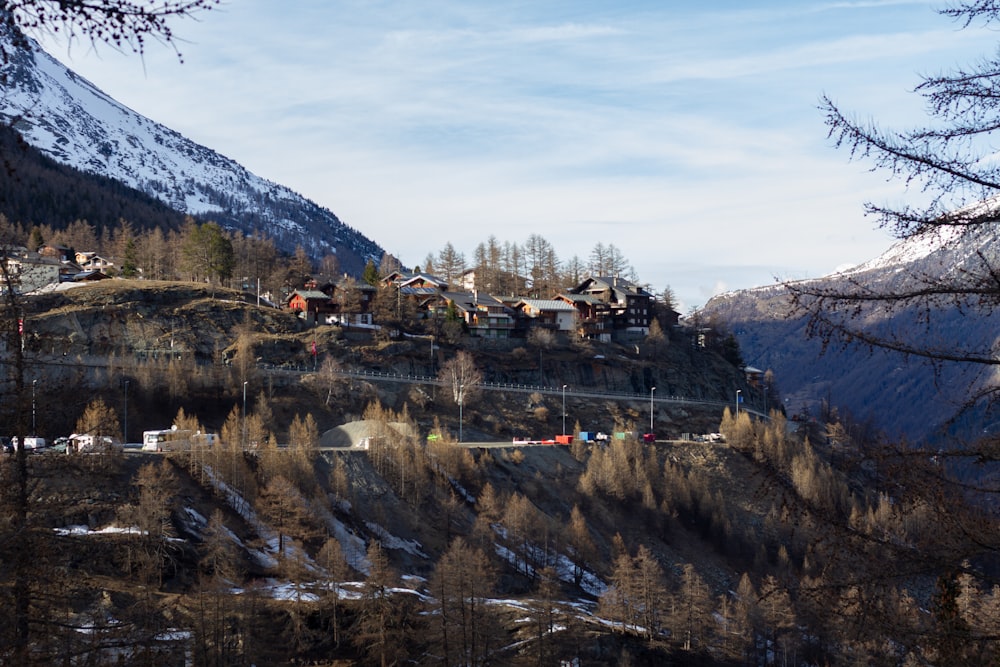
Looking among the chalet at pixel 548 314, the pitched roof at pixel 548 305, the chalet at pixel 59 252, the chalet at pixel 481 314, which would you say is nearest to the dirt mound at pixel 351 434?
the chalet at pixel 481 314

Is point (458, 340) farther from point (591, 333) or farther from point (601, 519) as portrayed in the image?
point (601, 519)

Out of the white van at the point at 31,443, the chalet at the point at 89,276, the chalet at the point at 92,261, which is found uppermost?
the chalet at the point at 92,261

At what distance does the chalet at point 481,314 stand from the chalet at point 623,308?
13.1m

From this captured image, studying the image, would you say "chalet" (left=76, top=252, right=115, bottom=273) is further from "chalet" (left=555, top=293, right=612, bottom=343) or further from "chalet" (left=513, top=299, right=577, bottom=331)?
"chalet" (left=555, top=293, right=612, bottom=343)

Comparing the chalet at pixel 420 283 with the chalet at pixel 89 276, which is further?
the chalet at pixel 420 283

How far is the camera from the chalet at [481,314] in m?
108

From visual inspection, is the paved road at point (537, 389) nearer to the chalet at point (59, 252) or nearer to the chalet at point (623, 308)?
the chalet at point (623, 308)

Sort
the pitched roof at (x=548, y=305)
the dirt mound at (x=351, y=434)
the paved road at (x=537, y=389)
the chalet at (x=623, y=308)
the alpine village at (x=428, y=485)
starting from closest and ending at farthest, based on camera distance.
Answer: the alpine village at (x=428, y=485)
the dirt mound at (x=351, y=434)
the paved road at (x=537, y=389)
the pitched roof at (x=548, y=305)
the chalet at (x=623, y=308)

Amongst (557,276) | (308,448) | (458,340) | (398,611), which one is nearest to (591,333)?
(458,340)

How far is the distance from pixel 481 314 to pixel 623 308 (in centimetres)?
2171

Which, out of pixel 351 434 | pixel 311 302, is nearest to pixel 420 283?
pixel 311 302

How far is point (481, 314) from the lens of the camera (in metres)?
110

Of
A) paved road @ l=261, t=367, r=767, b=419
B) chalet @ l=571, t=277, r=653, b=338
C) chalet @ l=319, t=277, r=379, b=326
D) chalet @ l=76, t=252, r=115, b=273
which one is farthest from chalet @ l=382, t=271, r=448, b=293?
chalet @ l=76, t=252, r=115, b=273

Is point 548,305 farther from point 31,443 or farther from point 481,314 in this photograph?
point 31,443
